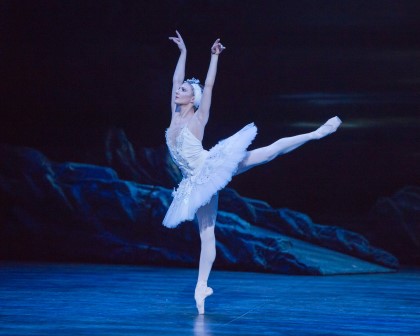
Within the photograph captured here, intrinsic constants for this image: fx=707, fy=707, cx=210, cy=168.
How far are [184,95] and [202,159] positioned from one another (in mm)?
390

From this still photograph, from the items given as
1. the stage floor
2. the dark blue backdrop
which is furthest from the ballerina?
the dark blue backdrop

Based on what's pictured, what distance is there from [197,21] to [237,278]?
2750mm

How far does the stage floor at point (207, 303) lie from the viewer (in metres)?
3.27

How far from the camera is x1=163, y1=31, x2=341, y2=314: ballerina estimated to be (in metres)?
3.84

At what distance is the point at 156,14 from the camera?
24.3ft

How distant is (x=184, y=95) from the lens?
4.07 metres

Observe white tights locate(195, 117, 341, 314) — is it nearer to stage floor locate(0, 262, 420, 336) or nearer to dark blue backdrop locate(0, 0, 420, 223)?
stage floor locate(0, 262, 420, 336)

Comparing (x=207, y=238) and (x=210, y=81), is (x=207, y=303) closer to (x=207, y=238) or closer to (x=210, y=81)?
(x=207, y=238)

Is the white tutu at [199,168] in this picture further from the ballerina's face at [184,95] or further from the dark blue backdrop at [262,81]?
the dark blue backdrop at [262,81]

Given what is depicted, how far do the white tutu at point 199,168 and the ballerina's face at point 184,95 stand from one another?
20 centimetres

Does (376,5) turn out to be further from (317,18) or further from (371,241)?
(371,241)

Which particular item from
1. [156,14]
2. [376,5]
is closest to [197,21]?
[156,14]

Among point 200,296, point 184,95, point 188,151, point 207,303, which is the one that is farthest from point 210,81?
point 207,303

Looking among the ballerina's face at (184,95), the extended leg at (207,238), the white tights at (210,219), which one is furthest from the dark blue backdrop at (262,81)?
the extended leg at (207,238)
